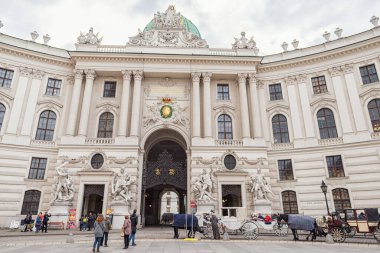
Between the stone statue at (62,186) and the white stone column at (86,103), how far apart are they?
4336 mm

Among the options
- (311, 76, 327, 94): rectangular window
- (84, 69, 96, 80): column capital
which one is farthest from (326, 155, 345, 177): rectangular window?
(84, 69, 96, 80): column capital

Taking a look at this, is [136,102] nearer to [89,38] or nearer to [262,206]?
[89,38]

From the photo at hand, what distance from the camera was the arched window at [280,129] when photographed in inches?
1160

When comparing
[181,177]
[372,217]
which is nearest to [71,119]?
[181,177]

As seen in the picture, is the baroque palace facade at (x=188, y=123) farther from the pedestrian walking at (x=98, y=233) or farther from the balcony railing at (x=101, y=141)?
the pedestrian walking at (x=98, y=233)

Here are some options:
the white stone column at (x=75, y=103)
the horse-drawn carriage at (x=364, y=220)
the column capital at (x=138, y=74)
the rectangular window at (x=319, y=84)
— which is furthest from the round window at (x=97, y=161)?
the rectangular window at (x=319, y=84)

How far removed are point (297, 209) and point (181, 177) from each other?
40.8ft

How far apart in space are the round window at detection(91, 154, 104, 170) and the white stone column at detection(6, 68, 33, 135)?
887cm

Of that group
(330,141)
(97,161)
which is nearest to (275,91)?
(330,141)

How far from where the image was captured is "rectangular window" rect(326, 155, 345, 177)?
2606 centimetres

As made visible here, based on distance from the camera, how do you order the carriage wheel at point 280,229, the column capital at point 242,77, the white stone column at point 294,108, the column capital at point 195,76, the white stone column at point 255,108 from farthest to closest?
the column capital at point 242,77
the column capital at point 195,76
the white stone column at point 294,108
the white stone column at point 255,108
the carriage wheel at point 280,229

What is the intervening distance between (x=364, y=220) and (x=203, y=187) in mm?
13057

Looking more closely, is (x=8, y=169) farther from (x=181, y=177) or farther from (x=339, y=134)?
(x=339, y=134)

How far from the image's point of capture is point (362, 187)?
24672 mm
